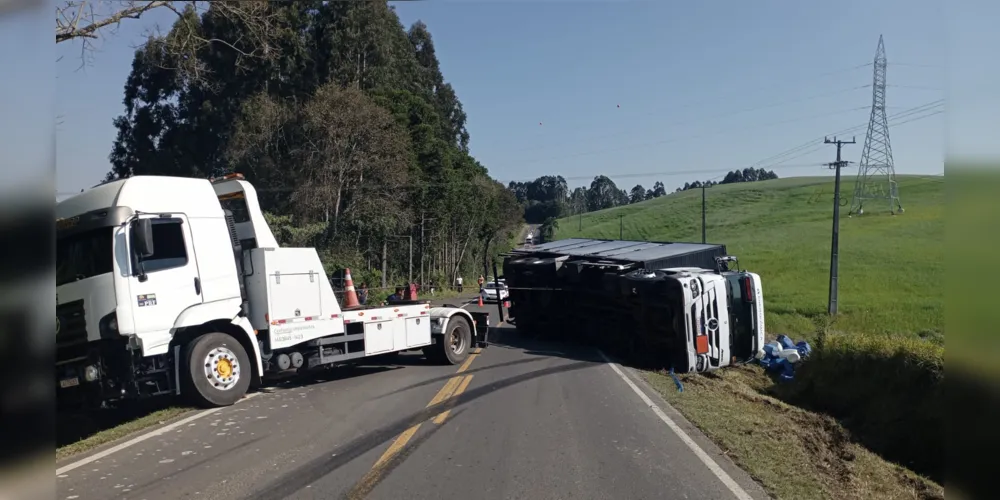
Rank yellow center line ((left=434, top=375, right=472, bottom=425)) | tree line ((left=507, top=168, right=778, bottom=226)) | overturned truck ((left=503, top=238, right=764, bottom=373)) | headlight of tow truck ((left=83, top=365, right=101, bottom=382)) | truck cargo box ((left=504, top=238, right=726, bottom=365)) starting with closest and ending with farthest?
headlight of tow truck ((left=83, top=365, right=101, bottom=382)) → yellow center line ((left=434, top=375, right=472, bottom=425)) → overturned truck ((left=503, top=238, right=764, bottom=373)) → truck cargo box ((left=504, top=238, right=726, bottom=365)) → tree line ((left=507, top=168, right=778, bottom=226))

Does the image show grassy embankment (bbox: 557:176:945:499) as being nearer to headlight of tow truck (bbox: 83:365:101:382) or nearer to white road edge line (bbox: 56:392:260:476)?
white road edge line (bbox: 56:392:260:476)

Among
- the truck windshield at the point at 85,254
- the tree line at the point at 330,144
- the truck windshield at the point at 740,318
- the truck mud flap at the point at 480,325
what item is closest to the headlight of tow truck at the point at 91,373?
the truck windshield at the point at 85,254

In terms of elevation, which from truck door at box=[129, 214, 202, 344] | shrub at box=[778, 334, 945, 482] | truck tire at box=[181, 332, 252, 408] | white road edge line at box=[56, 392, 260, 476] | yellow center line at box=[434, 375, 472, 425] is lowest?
shrub at box=[778, 334, 945, 482]

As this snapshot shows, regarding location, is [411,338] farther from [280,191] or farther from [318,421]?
[280,191]

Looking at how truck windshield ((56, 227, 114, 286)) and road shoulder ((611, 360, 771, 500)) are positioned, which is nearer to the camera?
road shoulder ((611, 360, 771, 500))

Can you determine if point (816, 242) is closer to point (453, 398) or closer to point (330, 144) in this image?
point (330, 144)

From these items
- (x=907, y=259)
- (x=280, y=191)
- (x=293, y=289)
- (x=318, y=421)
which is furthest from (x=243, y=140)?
(x=907, y=259)

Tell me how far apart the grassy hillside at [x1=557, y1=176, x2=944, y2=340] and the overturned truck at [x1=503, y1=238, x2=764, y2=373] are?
3.92 metres

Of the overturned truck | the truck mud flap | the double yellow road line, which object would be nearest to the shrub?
the overturned truck

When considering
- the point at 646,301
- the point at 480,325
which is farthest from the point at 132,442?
the point at 646,301

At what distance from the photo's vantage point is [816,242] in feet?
172

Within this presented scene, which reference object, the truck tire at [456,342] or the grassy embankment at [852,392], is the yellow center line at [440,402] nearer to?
the truck tire at [456,342]

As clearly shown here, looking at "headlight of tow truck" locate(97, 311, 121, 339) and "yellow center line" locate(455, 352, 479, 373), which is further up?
"headlight of tow truck" locate(97, 311, 121, 339)

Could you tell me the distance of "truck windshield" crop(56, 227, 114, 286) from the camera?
952 cm
